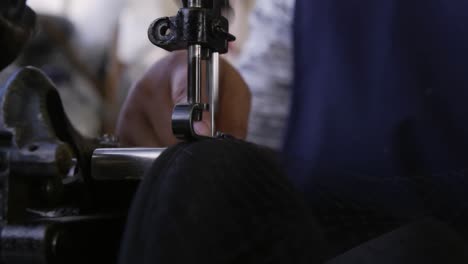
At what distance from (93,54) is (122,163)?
1.45m

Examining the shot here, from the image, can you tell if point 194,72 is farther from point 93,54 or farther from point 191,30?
point 93,54

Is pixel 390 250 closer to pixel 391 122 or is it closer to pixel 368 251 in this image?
pixel 368 251

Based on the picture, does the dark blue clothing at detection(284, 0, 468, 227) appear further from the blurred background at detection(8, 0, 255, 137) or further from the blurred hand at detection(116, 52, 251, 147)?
the blurred background at detection(8, 0, 255, 137)

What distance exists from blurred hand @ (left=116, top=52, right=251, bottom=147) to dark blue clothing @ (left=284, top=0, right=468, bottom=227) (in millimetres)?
248

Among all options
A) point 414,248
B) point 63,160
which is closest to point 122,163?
point 63,160

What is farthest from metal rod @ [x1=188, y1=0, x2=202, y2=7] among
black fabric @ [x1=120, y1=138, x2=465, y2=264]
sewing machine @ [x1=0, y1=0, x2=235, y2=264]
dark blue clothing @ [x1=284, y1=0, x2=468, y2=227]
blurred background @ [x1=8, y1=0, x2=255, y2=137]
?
blurred background @ [x1=8, y1=0, x2=255, y2=137]

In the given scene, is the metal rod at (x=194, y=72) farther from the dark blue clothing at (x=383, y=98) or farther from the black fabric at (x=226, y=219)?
the dark blue clothing at (x=383, y=98)

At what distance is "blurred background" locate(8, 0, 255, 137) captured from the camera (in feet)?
5.36

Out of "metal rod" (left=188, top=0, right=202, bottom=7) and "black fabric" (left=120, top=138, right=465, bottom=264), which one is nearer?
"black fabric" (left=120, top=138, right=465, bottom=264)

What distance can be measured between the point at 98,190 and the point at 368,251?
0.22 metres

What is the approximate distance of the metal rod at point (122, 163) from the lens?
34 centimetres

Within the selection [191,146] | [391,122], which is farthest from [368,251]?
[391,122]

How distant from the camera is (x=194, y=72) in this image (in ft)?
1.27

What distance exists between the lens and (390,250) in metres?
0.39
